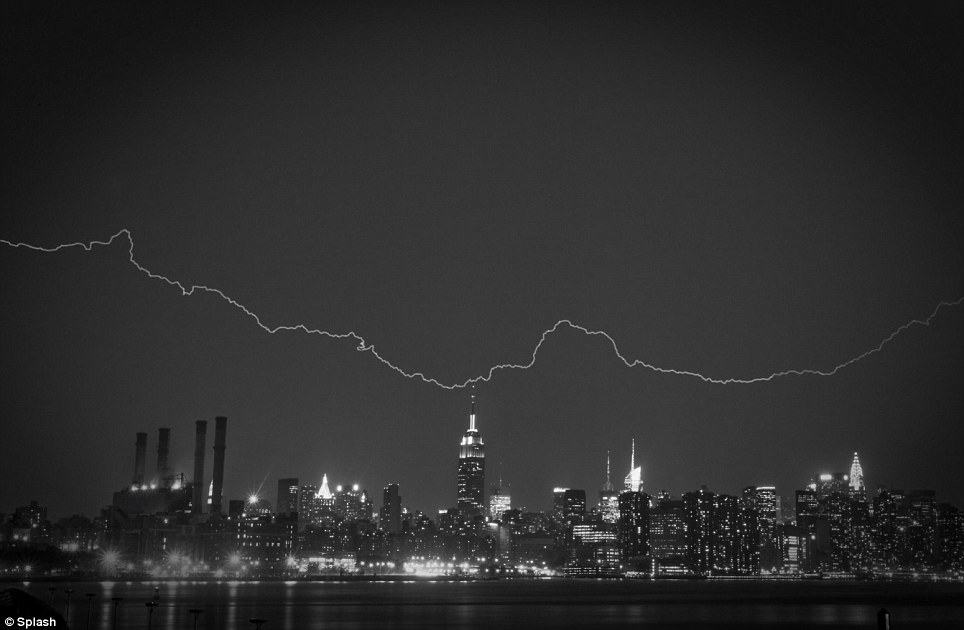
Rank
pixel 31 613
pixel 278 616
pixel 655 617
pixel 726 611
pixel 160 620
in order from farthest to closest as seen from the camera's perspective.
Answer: pixel 726 611, pixel 655 617, pixel 278 616, pixel 160 620, pixel 31 613

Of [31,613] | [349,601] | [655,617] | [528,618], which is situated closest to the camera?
[31,613]

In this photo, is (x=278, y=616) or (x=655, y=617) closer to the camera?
(x=278, y=616)

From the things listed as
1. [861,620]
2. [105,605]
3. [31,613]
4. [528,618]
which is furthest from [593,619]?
[31,613]

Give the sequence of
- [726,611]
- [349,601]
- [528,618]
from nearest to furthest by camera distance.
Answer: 1. [528,618]
2. [726,611]
3. [349,601]

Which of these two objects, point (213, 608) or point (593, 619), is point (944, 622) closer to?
point (593, 619)

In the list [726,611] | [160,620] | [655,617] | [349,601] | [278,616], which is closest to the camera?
[160,620]

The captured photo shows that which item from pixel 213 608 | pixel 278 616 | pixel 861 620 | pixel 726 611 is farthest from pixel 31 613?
pixel 726 611

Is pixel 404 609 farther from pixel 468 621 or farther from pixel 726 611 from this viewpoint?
pixel 726 611

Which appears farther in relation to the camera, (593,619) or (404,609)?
(404,609)

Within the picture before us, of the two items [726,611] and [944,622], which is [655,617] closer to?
[726,611]
